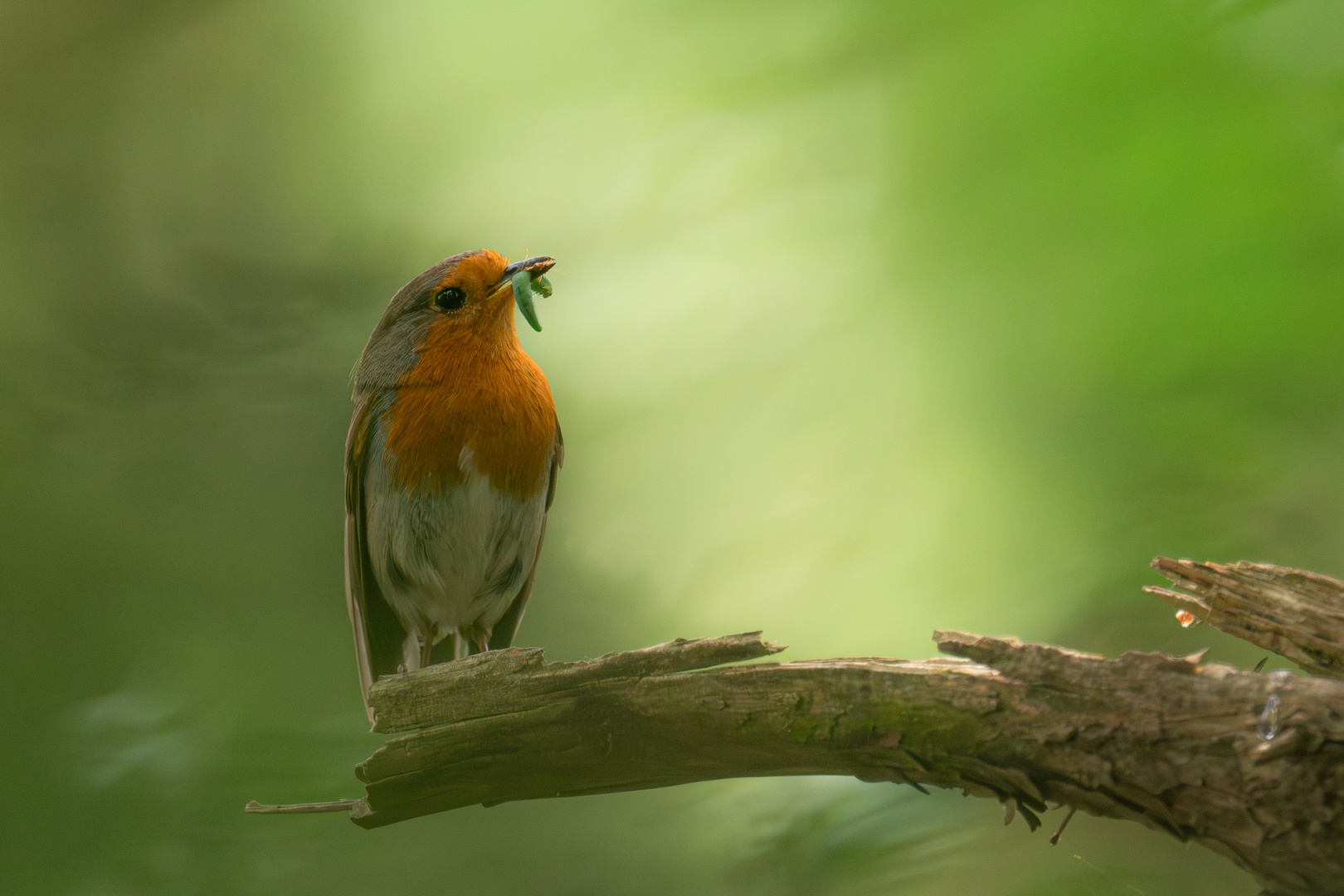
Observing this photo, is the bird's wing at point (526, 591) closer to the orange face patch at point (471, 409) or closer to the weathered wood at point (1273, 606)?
the orange face patch at point (471, 409)

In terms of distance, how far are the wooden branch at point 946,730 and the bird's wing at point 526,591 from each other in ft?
2.18

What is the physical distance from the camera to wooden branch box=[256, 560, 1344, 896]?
924 mm

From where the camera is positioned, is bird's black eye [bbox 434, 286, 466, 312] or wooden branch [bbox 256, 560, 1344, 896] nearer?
wooden branch [bbox 256, 560, 1344, 896]

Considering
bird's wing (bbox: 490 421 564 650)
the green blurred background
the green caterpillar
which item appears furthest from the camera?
the green blurred background

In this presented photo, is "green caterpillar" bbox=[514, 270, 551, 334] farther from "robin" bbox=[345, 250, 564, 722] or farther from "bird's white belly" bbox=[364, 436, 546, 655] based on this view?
"bird's white belly" bbox=[364, 436, 546, 655]

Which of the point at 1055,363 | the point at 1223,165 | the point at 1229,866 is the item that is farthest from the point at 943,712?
the point at 1223,165

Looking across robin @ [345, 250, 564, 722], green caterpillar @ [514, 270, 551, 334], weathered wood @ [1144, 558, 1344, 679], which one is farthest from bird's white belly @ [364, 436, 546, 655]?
weathered wood @ [1144, 558, 1344, 679]

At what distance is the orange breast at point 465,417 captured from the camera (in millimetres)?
1833

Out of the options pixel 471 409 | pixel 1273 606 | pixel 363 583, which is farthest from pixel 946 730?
pixel 363 583

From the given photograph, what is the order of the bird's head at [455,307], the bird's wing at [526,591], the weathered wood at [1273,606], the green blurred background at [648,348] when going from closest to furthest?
the weathered wood at [1273,606], the bird's head at [455,307], the bird's wing at [526,591], the green blurred background at [648,348]

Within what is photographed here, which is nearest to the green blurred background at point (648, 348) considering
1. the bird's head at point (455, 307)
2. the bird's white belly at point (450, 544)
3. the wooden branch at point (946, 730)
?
the bird's white belly at point (450, 544)

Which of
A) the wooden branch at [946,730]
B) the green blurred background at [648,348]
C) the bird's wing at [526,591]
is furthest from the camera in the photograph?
the green blurred background at [648,348]

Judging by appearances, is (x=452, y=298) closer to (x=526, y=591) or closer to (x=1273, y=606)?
(x=526, y=591)

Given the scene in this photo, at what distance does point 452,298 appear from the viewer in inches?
76.2
